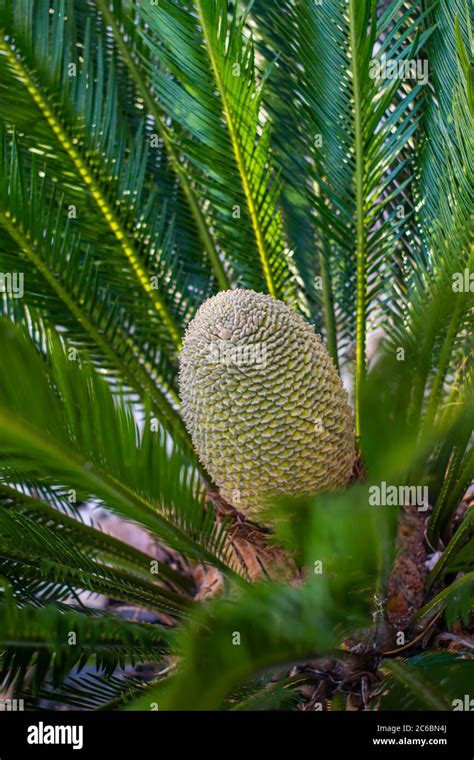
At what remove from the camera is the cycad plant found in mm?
1293

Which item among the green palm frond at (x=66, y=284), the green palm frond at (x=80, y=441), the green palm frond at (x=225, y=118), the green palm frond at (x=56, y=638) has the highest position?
the green palm frond at (x=225, y=118)

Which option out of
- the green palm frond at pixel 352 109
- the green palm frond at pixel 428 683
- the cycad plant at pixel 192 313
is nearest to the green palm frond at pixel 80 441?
the cycad plant at pixel 192 313

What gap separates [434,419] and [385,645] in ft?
1.67

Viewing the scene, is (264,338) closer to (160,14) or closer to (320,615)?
(320,615)

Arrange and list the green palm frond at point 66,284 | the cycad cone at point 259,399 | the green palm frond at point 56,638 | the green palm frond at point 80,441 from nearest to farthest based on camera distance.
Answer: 1. the green palm frond at point 56,638
2. the green palm frond at point 80,441
3. the cycad cone at point 259,399
4. the green palm frond at point 66,284

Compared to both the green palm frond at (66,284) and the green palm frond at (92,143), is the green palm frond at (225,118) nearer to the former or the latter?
the green palm frond at (92,143)

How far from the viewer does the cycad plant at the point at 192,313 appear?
4.24ft

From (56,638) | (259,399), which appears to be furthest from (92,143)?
(56,638)

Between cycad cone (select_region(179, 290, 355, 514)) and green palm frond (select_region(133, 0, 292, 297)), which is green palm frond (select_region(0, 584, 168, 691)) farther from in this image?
green palm frond (select_region(133, 0, 292, 297))

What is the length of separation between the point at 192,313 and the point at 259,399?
2.39ft

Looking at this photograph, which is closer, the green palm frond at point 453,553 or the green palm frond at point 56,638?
the green palm frond at point 56,638

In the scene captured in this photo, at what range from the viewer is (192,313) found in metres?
2.22

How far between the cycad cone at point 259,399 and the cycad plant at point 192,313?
0.17 ft
